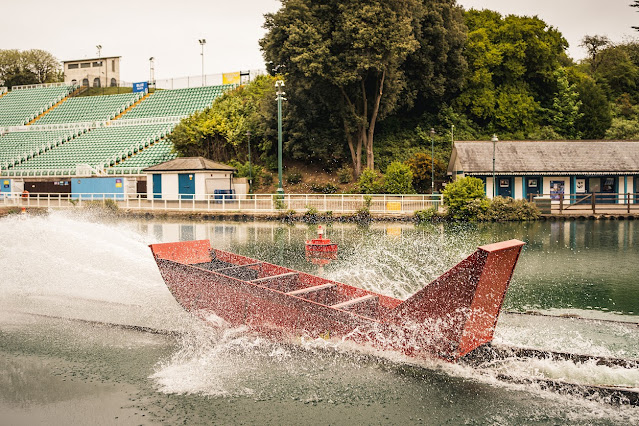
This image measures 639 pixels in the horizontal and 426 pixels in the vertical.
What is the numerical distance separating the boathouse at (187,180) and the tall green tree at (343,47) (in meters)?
8.87

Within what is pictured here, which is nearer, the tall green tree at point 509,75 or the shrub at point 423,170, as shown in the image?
the shrub at point 423,170

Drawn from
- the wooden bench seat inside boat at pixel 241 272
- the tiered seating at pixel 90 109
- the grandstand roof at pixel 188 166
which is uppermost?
the tiered seating at pixel 90 109

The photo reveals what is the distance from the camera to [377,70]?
4191cm

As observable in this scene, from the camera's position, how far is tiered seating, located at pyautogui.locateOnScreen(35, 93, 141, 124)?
67625 millimetres

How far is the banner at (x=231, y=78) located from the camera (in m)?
68.2

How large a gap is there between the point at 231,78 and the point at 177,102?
22.4 feet

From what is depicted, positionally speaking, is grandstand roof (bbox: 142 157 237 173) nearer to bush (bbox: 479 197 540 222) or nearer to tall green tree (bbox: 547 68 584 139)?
bush (bbox: 479 197 540 222)

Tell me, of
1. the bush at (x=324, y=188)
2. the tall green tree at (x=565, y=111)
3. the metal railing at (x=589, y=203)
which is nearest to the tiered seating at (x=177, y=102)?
the bush at (x=324, y=188)

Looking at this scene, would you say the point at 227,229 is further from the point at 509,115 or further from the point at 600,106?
the point at 600,106

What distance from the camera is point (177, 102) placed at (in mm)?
66375

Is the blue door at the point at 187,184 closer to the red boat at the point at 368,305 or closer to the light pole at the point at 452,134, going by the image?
the light pole at the point at 452,134

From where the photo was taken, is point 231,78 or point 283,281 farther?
point 231,78

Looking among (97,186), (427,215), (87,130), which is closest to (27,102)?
(87,130)

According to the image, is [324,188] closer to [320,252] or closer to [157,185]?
[157,185]
